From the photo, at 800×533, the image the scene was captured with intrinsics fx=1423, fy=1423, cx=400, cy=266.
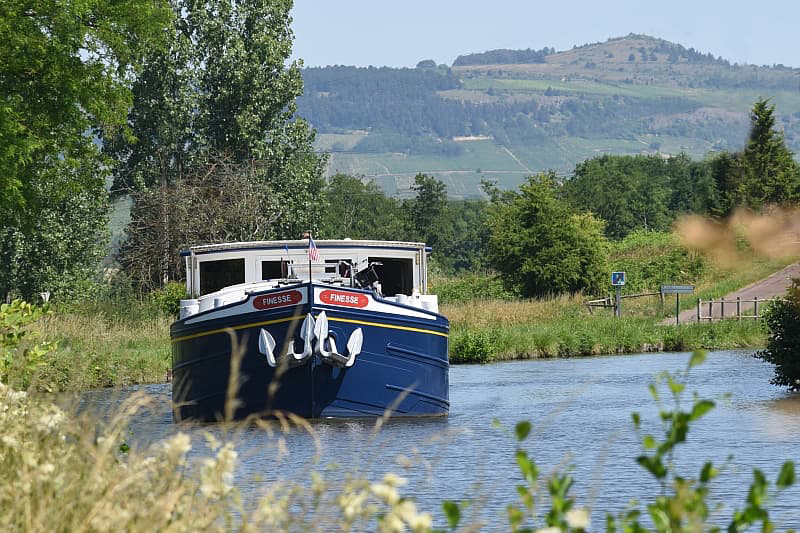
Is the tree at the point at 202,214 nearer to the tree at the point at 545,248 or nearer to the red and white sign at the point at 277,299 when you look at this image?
the tree at the point at 545,248

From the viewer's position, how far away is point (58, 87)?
25.8 m

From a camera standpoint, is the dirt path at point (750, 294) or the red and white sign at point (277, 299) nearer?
the red and white sign at point (277, 299)

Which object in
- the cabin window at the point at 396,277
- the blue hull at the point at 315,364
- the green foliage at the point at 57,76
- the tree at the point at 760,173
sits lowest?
the blue hull at the point at 315,364

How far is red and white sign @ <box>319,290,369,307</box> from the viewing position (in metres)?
18.8

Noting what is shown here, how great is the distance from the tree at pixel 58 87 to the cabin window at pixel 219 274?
3.84 meters

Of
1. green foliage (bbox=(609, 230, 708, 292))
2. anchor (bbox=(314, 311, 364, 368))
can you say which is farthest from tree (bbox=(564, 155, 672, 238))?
anchor (bbox=(314, 311, 364, 368))

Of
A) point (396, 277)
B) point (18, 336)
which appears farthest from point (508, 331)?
point (18, 336)

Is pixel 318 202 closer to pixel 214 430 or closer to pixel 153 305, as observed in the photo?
pixel 153 305

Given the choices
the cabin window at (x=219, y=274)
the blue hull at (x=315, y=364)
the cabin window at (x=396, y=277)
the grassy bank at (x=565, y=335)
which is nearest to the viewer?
the blue hull at (x=315, y=364)

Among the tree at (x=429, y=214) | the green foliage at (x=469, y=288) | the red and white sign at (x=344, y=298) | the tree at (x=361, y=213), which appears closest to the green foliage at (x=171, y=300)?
the red and white sign at (x=344, y=298)

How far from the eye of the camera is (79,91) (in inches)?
1019

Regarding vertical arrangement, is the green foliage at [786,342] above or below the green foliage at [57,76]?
below

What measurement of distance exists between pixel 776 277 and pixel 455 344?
43.7 feet

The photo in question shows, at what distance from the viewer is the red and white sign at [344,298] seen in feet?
61.5
